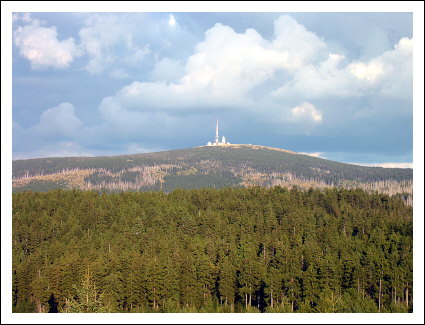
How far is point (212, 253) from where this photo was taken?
294 ft

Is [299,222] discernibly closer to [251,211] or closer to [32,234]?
[251,211]

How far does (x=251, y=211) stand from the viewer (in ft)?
422

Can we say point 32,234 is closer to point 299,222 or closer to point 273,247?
point 273,247

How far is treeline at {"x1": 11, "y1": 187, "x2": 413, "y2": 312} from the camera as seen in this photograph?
71375 mm

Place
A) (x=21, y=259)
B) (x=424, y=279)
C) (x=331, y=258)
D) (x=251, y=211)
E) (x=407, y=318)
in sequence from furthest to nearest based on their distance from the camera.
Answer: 1. (x=251, y=211)
2. (x=21, y=259)
3. (x=331, y=258)
4. (x=424, y=279)
5. (x=407, y=318)

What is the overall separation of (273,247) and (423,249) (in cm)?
6037

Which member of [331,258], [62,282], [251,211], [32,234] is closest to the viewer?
[62,282]

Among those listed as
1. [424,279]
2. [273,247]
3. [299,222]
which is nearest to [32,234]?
[273,247]

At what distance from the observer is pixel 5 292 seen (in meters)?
36.2

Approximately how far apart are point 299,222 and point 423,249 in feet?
260

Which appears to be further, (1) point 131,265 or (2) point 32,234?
(2) point 32,234

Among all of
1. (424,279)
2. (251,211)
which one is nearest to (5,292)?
(424,279)

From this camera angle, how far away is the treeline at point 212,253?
234ft

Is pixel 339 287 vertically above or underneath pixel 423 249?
underneath
